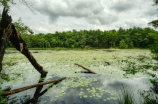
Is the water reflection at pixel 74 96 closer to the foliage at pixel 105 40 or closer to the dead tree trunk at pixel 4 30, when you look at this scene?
the dead tree trunk at pixel 4 30

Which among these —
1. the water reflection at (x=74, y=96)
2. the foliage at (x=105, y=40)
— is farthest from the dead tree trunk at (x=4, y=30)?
the foliage at (x=105, y=40)

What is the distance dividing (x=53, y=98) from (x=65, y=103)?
810mm

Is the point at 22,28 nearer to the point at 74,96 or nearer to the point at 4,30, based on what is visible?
the point at 4,30

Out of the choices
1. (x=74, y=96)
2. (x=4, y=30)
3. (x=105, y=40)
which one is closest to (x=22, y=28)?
(x=4, y=30)

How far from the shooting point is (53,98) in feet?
16.0

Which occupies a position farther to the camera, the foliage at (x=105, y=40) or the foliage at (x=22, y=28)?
the foliage at (x=105, y=40)

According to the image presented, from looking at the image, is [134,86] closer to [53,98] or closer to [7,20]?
[53,98]

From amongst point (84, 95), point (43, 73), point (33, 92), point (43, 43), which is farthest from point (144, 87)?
point (43, 43)

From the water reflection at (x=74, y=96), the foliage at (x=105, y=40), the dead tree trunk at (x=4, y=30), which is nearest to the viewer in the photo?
the dead tree trunk at (x=4, y=30)

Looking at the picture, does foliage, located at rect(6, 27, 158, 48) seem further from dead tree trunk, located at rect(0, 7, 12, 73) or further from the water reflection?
dead tree trunk, located at rect(0, 7, 12, 73)

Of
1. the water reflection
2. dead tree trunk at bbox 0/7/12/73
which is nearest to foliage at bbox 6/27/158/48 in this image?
the water reflection

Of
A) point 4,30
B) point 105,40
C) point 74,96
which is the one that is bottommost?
point 74,96

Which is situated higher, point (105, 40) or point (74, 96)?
point (105, 40)

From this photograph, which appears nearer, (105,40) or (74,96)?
(74,96)
